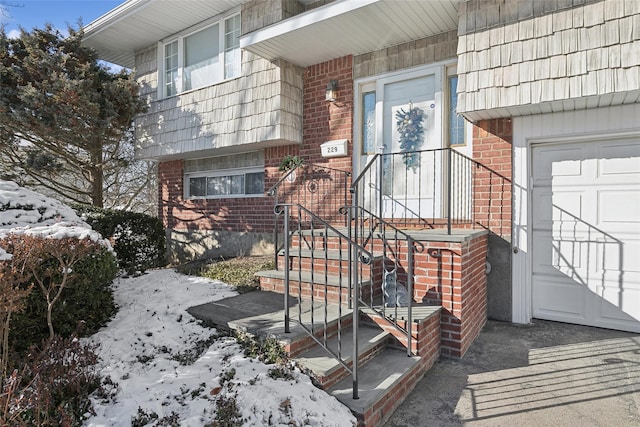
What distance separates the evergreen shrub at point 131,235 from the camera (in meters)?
5.39

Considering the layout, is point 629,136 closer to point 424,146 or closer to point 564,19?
point 564,19

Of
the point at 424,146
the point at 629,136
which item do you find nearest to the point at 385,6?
the point at 424,146

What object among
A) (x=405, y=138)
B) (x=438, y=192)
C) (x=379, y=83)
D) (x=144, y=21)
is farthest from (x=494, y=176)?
(x=144, y=21)

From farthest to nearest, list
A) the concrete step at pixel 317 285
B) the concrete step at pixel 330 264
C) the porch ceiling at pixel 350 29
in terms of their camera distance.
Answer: the porch ceiling at pixel 350 29 → the concrete step at pixel 330 264 → the concrete step at pixel 317 285

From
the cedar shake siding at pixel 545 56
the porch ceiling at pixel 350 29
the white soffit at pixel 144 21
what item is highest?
the white soffit at pixel 144 21

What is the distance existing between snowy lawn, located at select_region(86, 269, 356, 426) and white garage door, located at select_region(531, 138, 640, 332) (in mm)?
3421

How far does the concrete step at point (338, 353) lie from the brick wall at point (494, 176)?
7.34 ft

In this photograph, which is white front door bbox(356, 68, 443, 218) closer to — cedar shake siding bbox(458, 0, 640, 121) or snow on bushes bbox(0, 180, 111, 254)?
cedar shake siding bbox(458, 0, 640, 121)

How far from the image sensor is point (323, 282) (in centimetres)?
342

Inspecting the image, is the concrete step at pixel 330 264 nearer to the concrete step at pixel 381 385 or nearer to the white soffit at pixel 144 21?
the concrete step at pixel 381 385

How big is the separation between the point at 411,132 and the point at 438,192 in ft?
3.06

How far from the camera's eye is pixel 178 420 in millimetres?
2059

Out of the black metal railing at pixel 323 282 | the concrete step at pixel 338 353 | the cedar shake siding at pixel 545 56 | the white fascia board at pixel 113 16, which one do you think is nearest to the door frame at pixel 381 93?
the cedar shake siding at pixel 545 56

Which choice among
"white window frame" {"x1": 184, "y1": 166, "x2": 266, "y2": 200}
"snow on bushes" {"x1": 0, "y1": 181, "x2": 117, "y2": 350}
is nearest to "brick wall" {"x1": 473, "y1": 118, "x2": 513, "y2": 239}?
"white window frame" {"x1": 184, "y1": 166, "x2": 266, "y2": 200}
